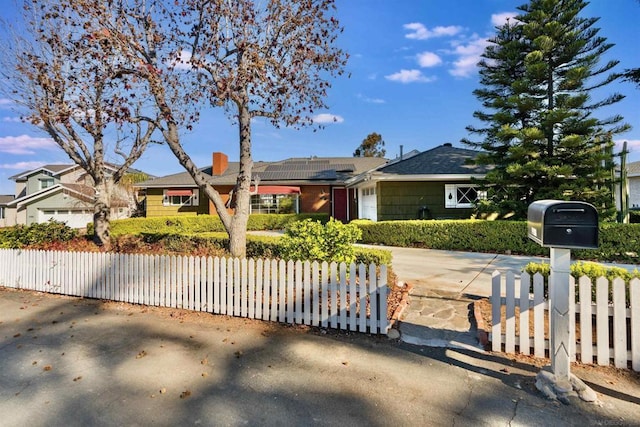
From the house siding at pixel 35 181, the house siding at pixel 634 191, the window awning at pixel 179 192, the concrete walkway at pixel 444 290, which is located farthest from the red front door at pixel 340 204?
the house siding at pixel 35 181

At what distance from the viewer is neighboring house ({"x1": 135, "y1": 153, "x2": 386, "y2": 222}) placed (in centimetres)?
1894

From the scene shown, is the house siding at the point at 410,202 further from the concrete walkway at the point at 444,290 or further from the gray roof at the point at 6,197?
the gray roof at the point at 6,197

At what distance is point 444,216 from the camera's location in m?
13.1

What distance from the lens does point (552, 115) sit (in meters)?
Answer: 10.1

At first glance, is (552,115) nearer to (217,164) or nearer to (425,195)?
(425,195)

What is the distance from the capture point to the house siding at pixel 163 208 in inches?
776

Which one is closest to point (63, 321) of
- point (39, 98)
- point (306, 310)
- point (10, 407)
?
point (10, 407)

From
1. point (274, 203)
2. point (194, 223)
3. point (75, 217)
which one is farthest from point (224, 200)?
point (75, 217)

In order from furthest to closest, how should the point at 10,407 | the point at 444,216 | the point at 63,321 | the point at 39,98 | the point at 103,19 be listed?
the point at 444,216 → the point at 39,98 → the point at 103,19 → the point at 63,321 → the point at 10,407

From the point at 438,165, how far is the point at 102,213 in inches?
480

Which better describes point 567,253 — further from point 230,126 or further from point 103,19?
point 103,19

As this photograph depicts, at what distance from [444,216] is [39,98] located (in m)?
13.0

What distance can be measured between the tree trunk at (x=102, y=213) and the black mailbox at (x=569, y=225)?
9.99m

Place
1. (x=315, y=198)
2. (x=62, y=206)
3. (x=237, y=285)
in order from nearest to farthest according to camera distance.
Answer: (x=237, y=285)
(x=315, y=198)
(x=62, y=206)
